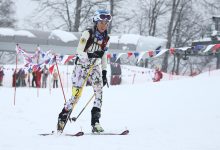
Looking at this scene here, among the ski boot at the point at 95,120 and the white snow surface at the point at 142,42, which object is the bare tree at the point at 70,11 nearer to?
the white snow surface at the point at 142,42

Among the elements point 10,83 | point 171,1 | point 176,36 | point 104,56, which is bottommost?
point 10,83

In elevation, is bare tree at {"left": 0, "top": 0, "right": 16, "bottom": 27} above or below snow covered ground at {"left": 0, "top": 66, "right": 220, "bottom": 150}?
above

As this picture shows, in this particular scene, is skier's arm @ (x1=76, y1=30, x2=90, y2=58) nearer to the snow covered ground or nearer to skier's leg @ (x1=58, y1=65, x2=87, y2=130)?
skier's leg @ (x1=58, y1=65, x2=87, y2=130)

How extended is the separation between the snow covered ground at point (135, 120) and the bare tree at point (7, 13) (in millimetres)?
33178

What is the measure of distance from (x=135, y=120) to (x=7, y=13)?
41.8 meters

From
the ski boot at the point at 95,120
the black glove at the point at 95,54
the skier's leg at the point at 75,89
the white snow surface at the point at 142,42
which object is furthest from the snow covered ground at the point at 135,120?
the white snow surface at the point at 142,42

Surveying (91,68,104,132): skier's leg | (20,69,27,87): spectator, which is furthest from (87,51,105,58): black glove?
(20,69,27,87): spectator

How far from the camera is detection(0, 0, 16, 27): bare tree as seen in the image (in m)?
46.4

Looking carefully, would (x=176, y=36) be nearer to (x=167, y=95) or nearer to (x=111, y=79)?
(x=111, y=79)

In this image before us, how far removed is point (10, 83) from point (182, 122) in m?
16.9

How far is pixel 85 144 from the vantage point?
5.29 m

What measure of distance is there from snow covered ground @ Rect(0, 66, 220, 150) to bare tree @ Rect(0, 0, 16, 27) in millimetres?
33178

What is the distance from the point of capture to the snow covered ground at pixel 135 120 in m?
5.37

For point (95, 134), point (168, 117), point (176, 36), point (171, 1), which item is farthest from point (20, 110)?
point (176, 36)
